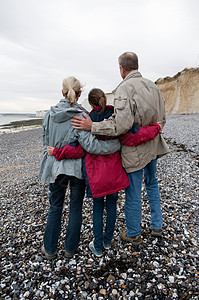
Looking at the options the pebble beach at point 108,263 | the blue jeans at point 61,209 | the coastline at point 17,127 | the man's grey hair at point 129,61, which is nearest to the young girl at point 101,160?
the blue jeans at point 61,209

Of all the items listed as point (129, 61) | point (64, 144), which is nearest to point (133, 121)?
point (129, 61)

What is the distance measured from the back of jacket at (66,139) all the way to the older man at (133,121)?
13 cm

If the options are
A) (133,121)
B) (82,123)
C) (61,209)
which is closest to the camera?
(82,123)

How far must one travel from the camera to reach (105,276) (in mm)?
3459

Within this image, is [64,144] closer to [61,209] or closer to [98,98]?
[98,98]

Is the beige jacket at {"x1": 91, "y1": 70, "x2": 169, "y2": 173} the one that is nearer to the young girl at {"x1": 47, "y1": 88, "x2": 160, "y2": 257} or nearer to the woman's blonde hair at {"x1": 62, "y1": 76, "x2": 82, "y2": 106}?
the young girl at {"x1": 47, "y1": 88, "x2": 160, "y2": 257}

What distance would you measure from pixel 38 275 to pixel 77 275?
2.28 feet

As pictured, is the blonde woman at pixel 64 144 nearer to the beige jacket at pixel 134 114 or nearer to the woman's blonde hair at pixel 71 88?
the woman's blonde hair at pixel 71 88

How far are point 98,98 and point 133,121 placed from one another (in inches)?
25.5

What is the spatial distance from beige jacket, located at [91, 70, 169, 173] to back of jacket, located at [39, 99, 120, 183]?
191 mm

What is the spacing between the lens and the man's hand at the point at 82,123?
3.07 meters

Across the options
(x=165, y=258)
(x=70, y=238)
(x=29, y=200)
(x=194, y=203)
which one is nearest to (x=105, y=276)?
(x=70, y=238)

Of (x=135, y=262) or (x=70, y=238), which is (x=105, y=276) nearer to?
(x=135, y=262)

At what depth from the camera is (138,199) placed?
3.58 metres
